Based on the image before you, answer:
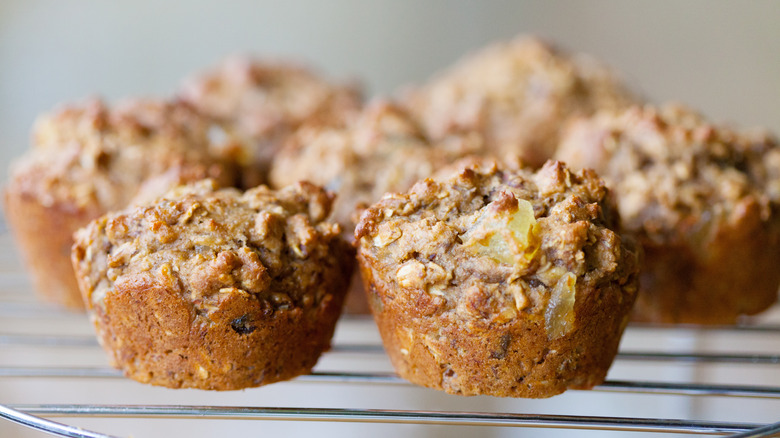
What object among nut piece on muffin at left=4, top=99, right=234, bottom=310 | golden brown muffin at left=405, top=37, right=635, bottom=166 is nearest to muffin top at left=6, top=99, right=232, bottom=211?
nut piece on muffin at left=4, top=99, right=234, bottom=310

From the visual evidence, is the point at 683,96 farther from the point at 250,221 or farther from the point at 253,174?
the point at 250,221

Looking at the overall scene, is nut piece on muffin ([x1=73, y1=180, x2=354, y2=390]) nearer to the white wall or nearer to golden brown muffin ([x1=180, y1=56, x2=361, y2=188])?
golden brown muffin ([x1=180, y1=56, x2=361, y2=188])

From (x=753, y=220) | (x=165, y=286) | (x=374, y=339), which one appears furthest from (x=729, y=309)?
(x=374, y=339)

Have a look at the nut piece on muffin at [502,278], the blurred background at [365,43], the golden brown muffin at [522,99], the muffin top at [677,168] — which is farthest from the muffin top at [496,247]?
the blurred background at [365,43]

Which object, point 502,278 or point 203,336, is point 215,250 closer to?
point 203,336

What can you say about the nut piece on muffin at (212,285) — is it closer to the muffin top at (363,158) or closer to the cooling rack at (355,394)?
the muffin top at (363,158)
